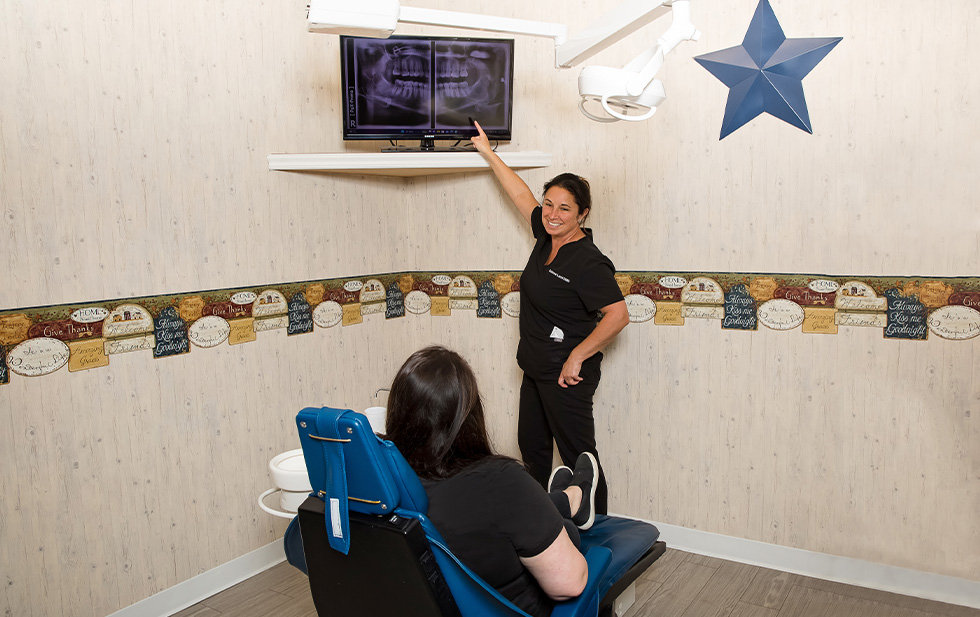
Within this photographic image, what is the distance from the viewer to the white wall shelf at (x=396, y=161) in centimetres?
289

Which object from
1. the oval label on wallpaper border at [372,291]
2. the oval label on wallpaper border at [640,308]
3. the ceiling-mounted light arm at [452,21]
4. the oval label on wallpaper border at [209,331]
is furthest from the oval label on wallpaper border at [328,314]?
the ceiling-mounted light arm at [452,21]

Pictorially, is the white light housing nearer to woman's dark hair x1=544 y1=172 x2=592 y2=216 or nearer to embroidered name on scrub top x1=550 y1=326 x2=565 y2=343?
woman's dark hair x1=544 y1=172 x2=592 y2=216

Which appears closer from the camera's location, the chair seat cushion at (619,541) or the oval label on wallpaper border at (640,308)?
the chair seat cushion at (619,541)

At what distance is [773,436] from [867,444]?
0.33m

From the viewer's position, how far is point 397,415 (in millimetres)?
1524

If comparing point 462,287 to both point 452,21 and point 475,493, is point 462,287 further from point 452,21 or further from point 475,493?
point 475,493

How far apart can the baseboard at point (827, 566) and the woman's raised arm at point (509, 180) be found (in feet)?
5.03

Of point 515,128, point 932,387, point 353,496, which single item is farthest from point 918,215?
point 353,496

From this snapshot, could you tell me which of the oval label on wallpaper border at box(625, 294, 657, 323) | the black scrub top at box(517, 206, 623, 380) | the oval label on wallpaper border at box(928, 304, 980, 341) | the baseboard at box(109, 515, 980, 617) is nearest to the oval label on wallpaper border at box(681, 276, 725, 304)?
the oval label on wallpaper border at box(625, 294, 657, 323)

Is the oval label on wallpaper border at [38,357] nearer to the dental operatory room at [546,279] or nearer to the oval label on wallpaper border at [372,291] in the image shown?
the dental operatory room at [546,279]

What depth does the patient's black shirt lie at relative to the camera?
1420mm

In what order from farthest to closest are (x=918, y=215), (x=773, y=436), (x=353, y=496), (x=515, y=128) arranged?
(x=515, y=128)
(x=773, y=436)
(x=918, y=215)
(x=353, y=496)

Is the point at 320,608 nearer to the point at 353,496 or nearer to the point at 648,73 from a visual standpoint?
the point at 353,496

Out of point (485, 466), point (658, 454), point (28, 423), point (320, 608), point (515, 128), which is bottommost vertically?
point (658, 454)
